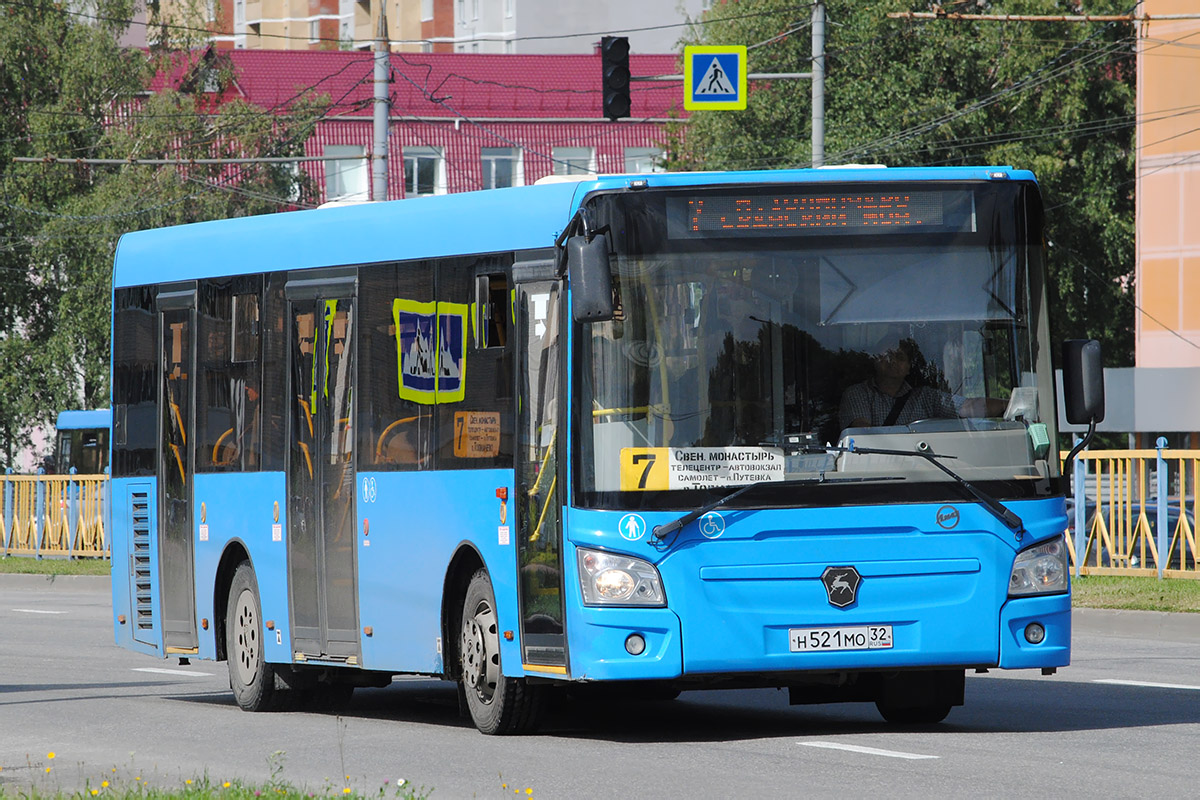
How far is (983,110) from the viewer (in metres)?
49.1

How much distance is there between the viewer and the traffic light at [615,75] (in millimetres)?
26484

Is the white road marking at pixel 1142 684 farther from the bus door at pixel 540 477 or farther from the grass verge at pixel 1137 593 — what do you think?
the grass verge at pixel 1137 593

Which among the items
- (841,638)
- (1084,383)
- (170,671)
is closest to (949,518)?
(841,638)

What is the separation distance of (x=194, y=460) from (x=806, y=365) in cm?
573

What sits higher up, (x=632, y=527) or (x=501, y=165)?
(x=501, y=165)

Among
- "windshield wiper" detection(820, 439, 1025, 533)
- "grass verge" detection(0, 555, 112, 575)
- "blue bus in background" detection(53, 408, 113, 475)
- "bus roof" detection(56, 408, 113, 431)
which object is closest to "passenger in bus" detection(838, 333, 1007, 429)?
"windshield wiper" detection(820, 439, 1025, 533)

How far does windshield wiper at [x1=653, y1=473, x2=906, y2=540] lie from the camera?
10406mm

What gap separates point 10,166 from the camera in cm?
5481

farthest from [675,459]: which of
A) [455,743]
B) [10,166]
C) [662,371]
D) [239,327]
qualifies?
[10,166]

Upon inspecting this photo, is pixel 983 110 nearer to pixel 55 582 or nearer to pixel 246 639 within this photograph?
pixel 55 582

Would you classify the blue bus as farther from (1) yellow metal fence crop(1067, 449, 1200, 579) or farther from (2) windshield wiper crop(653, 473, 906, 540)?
(1) yellow metal fence crop(1067, 449, 1200, 579)

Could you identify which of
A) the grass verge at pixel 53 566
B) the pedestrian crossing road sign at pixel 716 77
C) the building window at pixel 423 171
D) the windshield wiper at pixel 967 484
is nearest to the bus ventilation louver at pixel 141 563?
the windshield wiper at pixel 967 484

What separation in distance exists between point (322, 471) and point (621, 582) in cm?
335

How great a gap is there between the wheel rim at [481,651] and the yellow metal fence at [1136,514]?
40.4ft
